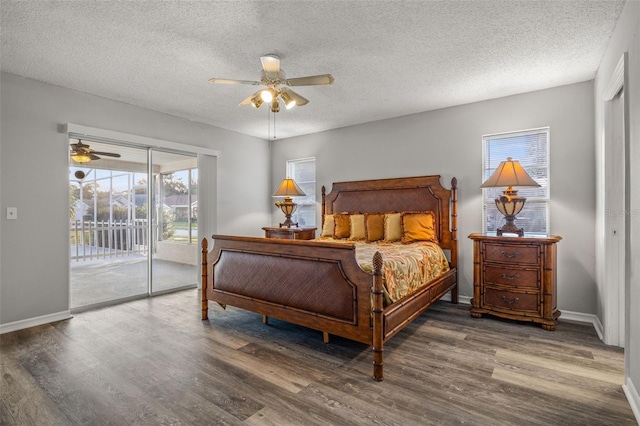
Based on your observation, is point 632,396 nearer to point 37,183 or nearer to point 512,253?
point 512,253

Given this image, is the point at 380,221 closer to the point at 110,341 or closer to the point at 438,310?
the point at 438,310

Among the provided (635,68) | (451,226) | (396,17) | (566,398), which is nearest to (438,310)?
(451,226)

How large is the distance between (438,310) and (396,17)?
125 inches

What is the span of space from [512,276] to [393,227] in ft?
4.87

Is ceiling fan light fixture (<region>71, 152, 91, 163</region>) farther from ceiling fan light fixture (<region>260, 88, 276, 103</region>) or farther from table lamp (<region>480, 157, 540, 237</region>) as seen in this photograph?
table lamp (<region>480, 157, 540, 237</region>)

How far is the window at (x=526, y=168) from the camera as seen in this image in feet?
12.3

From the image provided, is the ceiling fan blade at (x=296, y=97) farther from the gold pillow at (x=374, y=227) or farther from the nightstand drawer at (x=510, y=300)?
the nightstand drawer at (x=510, y=300)

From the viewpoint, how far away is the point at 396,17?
2361 millimetres

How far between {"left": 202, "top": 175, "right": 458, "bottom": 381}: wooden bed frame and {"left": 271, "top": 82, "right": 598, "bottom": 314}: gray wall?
27 cm

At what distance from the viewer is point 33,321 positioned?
337cm

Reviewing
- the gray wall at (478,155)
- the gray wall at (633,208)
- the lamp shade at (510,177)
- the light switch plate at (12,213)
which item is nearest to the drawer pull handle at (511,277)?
the gray wall at (478,155)

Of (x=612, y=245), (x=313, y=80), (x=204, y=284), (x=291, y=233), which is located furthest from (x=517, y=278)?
(x=204, y=284)

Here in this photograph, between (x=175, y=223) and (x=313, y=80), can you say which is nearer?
(x=313, y=80)

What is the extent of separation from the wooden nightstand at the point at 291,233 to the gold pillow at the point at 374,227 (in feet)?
3.86
